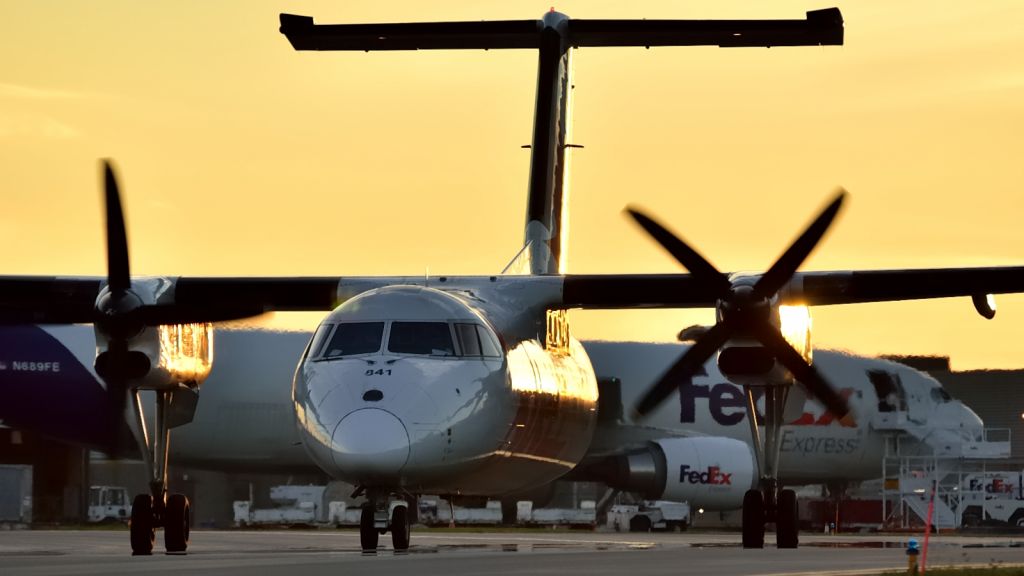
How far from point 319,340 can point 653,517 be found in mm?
28420

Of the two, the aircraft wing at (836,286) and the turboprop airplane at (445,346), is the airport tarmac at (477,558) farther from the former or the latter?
the aircraft wing at (836,286)

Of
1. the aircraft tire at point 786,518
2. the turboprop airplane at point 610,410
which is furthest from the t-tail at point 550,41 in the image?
the turboprop airplane at point 610,410

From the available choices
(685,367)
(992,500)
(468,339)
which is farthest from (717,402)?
(468,339)

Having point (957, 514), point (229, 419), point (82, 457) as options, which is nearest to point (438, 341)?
point (229, 419)

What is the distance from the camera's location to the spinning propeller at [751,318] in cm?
2753

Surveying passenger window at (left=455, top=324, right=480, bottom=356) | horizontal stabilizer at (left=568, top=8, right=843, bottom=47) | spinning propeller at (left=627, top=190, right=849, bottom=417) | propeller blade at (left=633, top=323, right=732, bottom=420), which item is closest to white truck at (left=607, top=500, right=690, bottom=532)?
horizontal stabilizer at (left=568, top=8, right=843, bottom=47)

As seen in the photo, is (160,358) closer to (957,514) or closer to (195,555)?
(195,555)

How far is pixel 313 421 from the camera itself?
24.7m

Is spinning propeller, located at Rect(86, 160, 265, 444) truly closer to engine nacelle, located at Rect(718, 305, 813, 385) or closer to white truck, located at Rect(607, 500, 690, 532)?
engine nacelle, located at Rect(718, 305, 813, 385)

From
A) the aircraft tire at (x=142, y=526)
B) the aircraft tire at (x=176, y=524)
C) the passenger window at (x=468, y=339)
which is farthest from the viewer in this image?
the aircraft tire at (x=176, y=524)

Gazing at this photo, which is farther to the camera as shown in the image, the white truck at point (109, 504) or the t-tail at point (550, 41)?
the white truck at point (109, 504)

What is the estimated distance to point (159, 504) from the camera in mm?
28703

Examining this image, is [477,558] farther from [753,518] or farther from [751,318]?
[753,518]

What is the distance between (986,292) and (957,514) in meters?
30.2
